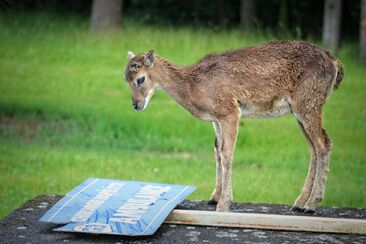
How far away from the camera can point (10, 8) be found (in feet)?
93.5

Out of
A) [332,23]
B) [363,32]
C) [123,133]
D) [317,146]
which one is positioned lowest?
[123,133]

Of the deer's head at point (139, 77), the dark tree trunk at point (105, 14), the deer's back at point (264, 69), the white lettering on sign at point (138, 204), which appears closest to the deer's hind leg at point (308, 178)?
the deer's back at point (264, 69)

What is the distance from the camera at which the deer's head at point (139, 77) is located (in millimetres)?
9414

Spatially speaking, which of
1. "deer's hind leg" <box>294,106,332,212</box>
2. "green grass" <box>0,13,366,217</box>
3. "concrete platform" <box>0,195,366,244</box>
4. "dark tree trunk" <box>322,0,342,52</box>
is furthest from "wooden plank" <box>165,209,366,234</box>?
"dark tree trunk" <box>322,0,342,52</box>

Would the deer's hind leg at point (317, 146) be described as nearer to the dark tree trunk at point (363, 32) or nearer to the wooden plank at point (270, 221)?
the wooden plank at point (270, 221)

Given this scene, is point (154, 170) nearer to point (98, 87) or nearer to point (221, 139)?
point (221, 139)

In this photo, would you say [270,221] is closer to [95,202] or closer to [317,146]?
[317,146]

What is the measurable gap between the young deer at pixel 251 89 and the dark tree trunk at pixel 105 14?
1467 centimetres

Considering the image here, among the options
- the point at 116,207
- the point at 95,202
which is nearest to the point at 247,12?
the point at 95,202

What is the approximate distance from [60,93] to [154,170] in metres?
4.96

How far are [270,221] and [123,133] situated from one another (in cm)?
674

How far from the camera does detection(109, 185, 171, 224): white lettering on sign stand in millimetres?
8930

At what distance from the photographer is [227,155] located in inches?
372

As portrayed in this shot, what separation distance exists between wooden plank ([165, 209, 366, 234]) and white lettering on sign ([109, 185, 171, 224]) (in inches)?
12.0
